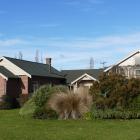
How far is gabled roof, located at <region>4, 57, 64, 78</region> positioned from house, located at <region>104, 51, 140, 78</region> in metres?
8.66

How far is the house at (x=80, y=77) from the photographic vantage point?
5256 cm

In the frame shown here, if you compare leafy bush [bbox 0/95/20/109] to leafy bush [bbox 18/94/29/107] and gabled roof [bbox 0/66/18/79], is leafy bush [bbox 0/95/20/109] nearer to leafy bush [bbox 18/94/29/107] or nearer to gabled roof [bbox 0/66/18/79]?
leafy bush [bbox 18/94/29/107]

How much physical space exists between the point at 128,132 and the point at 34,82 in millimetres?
31771

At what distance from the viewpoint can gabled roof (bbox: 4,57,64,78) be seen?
1992 inches

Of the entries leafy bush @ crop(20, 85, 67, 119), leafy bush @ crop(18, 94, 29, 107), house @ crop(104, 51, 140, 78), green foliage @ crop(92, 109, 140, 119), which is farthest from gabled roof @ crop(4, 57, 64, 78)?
green foliage @ crop(92, 109, 140, 119)

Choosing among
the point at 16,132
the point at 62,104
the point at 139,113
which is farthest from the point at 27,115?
the point at 16,132

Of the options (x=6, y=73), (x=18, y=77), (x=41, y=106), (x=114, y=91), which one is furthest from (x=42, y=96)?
(x=18, y=77)

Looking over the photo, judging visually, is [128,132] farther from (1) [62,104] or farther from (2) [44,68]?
(2) [44,68]

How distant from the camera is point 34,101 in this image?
98.6 feet

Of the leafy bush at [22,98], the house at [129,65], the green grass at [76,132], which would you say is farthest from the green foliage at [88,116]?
the house at [129,65]

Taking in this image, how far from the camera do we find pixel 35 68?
53.5m

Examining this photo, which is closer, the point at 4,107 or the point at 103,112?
the point at 103,112

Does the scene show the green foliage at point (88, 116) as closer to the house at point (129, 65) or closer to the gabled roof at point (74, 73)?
the house at point (129, 65)

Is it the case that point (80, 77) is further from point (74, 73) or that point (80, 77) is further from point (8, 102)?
point (8, 102)
